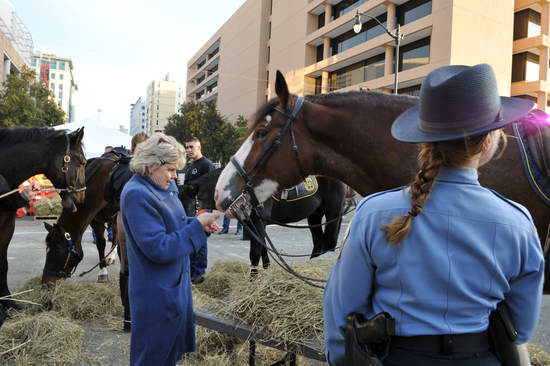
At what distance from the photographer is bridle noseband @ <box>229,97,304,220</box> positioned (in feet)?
8.87

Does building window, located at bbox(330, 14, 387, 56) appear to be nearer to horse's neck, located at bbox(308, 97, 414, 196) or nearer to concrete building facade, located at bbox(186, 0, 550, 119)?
concrete building facade, located at bbox(186, 0, 550, 119)

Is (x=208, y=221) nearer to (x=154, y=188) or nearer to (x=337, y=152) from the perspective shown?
(x=154, y=188)

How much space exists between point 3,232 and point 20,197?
1.81 feet

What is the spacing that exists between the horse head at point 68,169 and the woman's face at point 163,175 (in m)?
2.91

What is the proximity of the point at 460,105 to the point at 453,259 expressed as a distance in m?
0.44

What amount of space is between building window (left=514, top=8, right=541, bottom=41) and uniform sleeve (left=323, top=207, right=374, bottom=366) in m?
33.7

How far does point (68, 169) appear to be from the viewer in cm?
490

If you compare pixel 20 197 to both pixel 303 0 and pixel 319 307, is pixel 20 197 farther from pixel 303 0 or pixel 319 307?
pixel 303 0

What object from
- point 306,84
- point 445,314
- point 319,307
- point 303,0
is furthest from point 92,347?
point 303,0

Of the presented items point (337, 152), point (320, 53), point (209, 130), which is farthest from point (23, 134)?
point (320, 53)

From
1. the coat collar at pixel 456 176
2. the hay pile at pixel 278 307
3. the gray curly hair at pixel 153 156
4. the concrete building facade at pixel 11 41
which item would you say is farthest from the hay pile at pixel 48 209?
the concrete building facade at pixel 11 41

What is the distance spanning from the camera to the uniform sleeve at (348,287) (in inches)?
46.2

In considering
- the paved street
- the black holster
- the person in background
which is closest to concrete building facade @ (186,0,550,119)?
the paved street

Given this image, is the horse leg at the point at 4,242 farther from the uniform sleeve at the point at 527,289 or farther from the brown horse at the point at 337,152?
the uniform sleeve at the point at 527,289
